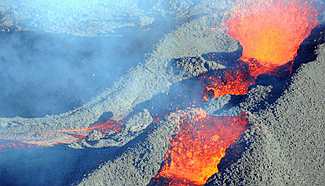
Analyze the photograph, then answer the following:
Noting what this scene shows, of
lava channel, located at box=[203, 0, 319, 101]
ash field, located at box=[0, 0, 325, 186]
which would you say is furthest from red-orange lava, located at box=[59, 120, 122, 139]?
lava channel, located at box=[203, 0, 319, 101]

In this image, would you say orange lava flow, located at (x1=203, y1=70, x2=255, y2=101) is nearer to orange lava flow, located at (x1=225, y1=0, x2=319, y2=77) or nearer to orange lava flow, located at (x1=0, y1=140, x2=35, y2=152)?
orange lava flow, located at (x1=225, y1=0, x2=319, y2=77)

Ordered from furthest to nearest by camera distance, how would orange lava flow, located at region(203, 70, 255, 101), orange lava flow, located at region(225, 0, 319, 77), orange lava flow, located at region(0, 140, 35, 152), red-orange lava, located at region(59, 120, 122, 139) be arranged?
1. orange lava flow, located at region(225, 0, 319, 77)
2. orange lava flow, located at region(203, 70, 255, 101)
3. red-orange lava, located at region(59, 120, 122, 139)
4. orange lava flow, located at region(0, 140, 35, 152)

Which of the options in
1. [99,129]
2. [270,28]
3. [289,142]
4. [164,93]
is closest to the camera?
[289,142]

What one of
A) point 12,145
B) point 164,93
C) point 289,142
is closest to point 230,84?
point 164,93

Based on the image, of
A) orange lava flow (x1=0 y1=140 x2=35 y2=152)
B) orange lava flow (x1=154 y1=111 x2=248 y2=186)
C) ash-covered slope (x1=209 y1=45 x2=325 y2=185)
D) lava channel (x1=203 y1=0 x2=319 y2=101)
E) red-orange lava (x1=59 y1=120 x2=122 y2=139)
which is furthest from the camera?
lava channel (x1=203 y1=0 x2=319 y2=101)

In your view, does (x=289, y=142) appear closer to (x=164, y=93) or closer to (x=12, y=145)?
(x=164, y=93)

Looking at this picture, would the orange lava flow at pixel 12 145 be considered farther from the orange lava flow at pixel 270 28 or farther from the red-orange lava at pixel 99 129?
the orange lava flow at pixel 270 28

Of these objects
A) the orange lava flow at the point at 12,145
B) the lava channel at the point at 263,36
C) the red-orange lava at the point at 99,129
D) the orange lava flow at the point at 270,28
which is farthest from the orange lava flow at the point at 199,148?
the orange lava flow at the point at 12,145
